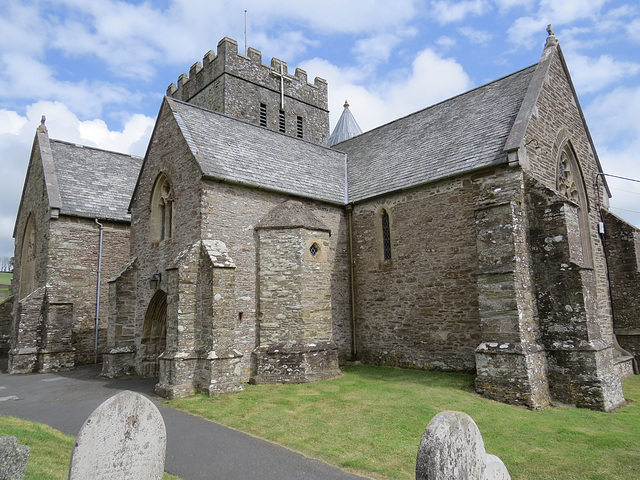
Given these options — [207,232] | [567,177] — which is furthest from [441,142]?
[207,232]

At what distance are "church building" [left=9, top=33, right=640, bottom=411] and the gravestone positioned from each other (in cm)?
726

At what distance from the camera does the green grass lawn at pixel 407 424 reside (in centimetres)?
693

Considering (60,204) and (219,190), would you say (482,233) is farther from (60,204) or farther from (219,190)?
(60,204)

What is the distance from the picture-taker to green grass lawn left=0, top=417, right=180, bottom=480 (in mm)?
5819

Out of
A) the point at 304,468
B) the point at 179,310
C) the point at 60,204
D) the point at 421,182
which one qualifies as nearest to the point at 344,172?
the point at 421,182

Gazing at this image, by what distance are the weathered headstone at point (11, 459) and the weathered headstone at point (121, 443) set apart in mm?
493

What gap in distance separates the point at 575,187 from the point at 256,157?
11.8 m

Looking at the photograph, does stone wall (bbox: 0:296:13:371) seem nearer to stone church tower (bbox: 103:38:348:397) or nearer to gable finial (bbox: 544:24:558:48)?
stone church tower (bbox: 103:38:348:397)

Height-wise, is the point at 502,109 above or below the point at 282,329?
above

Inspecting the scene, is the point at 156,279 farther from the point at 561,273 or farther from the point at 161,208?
the point at 561,273

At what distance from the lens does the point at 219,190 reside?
44.9 feet

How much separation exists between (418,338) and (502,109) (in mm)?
8365

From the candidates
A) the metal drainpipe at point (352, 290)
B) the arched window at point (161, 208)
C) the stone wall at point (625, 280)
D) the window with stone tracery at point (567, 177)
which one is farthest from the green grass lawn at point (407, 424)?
the arched window at point (161, 208)

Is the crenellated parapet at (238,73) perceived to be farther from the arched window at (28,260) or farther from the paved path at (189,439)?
the paved path at (189,439)
